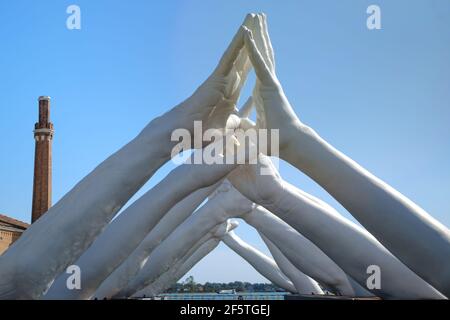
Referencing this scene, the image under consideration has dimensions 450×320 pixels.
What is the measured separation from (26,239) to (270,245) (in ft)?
54.9

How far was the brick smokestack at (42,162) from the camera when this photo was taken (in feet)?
109

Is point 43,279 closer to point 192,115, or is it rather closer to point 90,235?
point 90,235

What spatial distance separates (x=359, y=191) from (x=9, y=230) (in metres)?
27.7

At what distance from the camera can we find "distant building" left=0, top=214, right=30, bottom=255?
31.6 m

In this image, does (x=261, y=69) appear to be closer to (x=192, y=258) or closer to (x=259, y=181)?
(x=259, y=181)

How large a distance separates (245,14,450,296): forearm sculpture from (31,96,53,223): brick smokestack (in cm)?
2478

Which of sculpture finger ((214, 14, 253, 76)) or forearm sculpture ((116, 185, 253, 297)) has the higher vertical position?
sculpture finger ((214, 14, 253, 76))

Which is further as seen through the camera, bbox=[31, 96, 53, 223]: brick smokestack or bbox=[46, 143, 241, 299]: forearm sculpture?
bbox=[31, 96, 53, 223]: brick smokestack

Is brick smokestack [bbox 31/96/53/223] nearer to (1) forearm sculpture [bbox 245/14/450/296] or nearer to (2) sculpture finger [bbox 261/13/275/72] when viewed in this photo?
(2) sculpture finger [bbox 261/13/275/72]

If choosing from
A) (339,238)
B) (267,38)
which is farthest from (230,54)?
(339,238)

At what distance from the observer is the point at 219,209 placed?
1894 cm

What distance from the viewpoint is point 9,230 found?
32594mm

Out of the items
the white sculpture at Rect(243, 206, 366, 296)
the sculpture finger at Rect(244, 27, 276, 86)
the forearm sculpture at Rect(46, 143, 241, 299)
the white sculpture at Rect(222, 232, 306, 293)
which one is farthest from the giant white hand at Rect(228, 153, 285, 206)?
the white sculpture at Rect(222, 232, 306, 293)

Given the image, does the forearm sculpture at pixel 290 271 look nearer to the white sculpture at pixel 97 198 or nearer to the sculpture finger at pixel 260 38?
the sculpture finger at pixel 260 38
